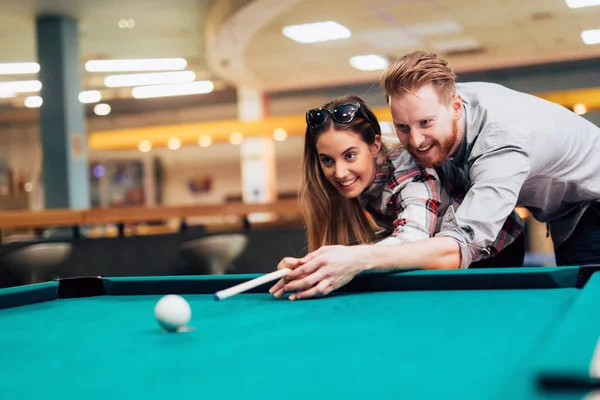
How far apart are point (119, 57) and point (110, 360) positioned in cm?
980

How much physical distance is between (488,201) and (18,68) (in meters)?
10.4

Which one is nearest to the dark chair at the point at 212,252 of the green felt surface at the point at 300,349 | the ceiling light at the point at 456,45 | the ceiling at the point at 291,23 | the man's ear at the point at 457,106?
the ceiling at the point at 291,23

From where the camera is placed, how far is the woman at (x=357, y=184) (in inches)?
89.9

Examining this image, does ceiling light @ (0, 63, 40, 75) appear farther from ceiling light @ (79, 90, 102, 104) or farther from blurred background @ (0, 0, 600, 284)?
ceiling light @ (79, 90, 102, 104)

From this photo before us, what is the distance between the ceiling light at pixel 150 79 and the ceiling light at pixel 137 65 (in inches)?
18.7

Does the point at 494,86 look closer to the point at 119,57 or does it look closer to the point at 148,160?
the point at 119,57

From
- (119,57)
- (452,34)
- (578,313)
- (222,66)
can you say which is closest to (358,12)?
(452,34)

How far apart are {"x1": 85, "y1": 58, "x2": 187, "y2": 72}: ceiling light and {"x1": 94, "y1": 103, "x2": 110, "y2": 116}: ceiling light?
4124 millimetres

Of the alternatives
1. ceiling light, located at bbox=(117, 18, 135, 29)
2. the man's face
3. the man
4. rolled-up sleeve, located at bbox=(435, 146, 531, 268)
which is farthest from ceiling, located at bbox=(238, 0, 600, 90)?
rolled-up sleeve, located at bbox=(435, 146, 531, 268)

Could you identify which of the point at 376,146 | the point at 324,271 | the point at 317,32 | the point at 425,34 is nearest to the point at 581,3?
the point at 425,34

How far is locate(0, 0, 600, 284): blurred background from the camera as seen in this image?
7.83 meters

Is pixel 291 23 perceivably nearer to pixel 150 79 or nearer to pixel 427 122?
pixel 150 79

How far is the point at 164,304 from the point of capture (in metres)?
1.41

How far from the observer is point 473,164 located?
2.10 m
